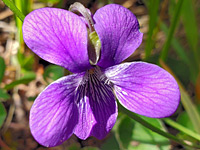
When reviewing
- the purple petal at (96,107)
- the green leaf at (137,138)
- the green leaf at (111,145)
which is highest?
the purple petal at (96,107)

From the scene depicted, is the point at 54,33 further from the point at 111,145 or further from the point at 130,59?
the point at 130,59

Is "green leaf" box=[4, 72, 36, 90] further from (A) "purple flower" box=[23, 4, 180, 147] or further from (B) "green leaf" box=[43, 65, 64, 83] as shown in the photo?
(A) "purple flower" box=[23, 4, 180, 147]

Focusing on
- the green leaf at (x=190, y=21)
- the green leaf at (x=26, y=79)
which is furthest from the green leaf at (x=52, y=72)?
the green leaf at (x=190, y=21)

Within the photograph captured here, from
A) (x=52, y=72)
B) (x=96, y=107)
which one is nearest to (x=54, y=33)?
(x=96, y=107)

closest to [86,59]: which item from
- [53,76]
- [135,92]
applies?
[135,92]

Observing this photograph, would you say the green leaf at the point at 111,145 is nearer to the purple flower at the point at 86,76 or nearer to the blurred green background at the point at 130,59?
the blurred green background at the point at 130,59

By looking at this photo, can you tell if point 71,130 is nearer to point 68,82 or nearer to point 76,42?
point 68,82
